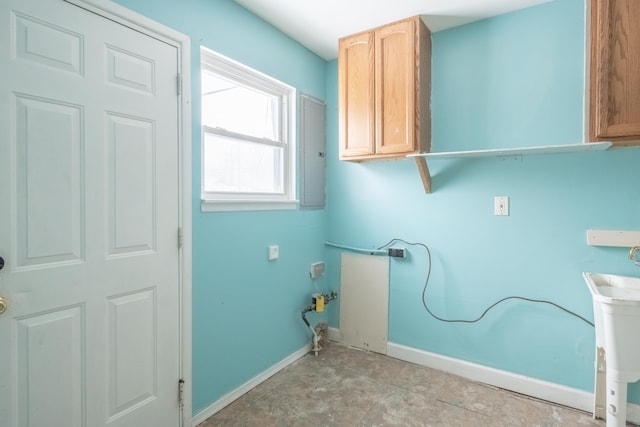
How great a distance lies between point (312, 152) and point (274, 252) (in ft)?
3.01

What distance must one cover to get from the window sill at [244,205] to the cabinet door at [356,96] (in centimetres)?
56

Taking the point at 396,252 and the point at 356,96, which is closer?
the point at 356,96

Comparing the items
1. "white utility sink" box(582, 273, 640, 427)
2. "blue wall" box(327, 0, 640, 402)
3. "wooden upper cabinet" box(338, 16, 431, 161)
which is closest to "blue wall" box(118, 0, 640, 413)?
"blue wall" box(327, 0, 640, 402)

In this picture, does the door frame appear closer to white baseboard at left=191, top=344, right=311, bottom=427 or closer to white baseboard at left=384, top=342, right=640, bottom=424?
white baseboard at left=191, top=344, right=311, bottom=427

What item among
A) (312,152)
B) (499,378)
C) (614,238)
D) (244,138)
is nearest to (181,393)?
(244,138)

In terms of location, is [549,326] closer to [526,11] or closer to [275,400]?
[275,400]

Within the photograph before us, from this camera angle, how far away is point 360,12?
210 cm

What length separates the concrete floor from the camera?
72.5 inches

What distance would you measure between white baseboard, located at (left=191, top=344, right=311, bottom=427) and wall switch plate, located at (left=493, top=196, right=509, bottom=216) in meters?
1.78

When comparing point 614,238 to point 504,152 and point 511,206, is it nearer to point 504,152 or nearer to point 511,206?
point 511,206

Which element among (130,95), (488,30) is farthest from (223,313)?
(488,30)

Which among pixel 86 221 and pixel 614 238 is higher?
pixel 86 221

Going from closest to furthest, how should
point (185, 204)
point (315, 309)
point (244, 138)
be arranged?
point (185, 204)
point (244, 138)
point (315, 309)

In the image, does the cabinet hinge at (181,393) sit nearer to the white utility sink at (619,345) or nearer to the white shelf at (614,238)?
the white utility sink at (619,345)
